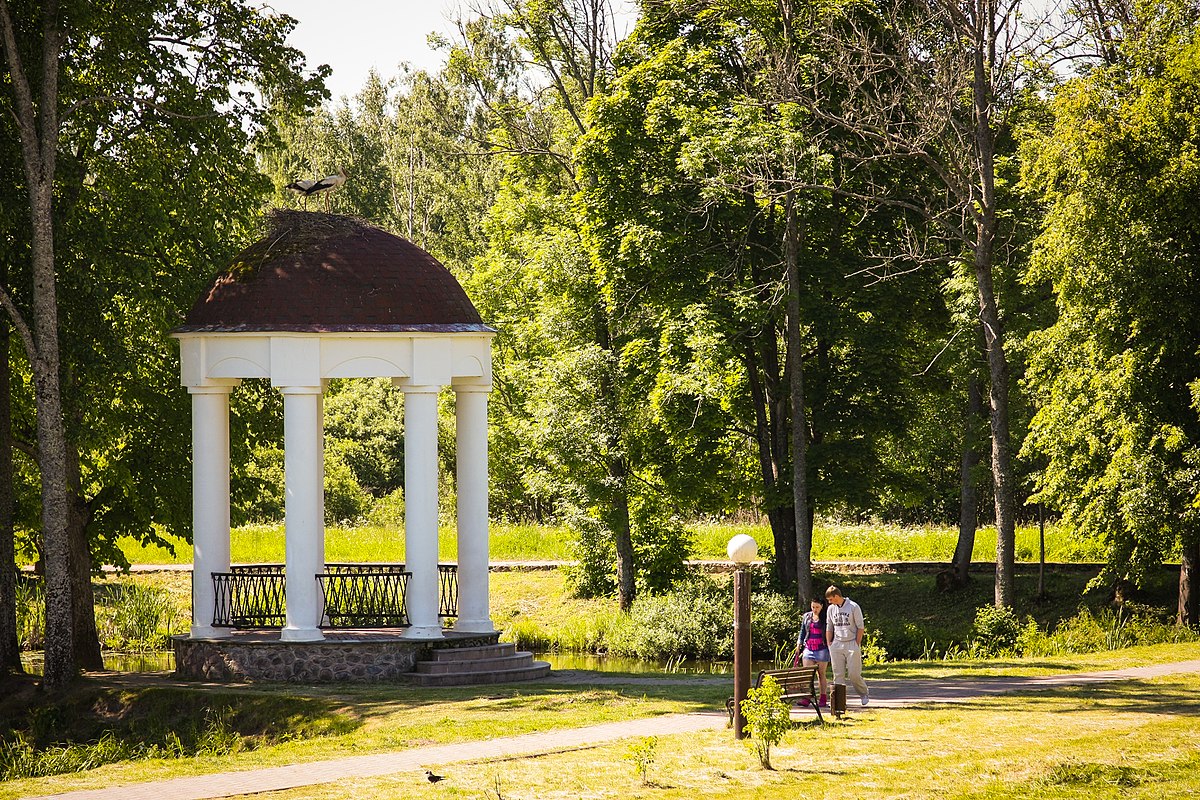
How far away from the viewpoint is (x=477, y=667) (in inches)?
775

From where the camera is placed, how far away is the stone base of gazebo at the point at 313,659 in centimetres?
1934

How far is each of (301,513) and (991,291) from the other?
42.8 ft

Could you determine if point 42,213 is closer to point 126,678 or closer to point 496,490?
point 126,678

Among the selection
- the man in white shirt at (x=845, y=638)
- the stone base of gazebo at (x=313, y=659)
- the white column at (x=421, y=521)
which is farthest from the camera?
the white column at (x=421, y=521)

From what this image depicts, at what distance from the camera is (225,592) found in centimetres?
2059

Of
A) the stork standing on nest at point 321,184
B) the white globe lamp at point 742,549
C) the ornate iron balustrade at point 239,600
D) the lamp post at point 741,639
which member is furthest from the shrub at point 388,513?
the white globe lamp at point 742,549

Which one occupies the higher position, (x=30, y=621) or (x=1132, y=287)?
(x=1132, y=287)

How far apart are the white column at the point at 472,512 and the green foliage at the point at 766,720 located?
28.7 ft

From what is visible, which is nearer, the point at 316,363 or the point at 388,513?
the point at 316,363

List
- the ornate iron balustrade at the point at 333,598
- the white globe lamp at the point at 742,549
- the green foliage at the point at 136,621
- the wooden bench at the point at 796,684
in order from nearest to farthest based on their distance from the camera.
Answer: the white globe lamp at the point at 742,549
the wooden bench at the point at 796,684
the ornate iron balustrade at the point at 333,598
the green foliage at the point at 136,621

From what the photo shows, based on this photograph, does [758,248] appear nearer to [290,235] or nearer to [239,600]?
[290,235]

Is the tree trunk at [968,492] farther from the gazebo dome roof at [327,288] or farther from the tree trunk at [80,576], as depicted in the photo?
the tree trunk at [80,576]

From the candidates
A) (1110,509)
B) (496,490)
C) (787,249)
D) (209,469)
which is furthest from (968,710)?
(496,490)

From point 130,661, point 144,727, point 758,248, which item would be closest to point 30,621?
point 130,661
